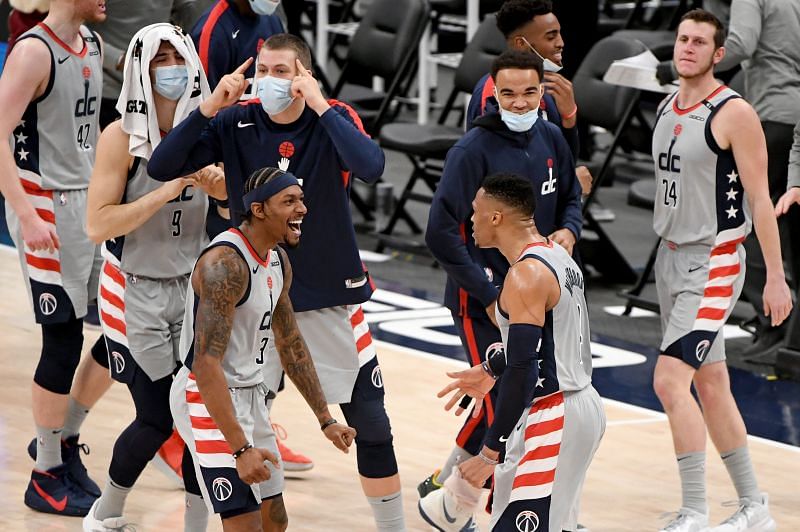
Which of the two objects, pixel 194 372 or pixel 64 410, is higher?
pixel 194 372

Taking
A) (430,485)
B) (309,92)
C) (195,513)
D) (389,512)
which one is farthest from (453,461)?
(309,92)

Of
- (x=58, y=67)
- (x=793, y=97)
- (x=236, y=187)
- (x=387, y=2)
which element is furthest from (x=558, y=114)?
(x=387, y=2)

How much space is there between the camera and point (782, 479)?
6453 millimetres

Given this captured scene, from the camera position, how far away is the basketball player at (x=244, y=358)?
4344mm

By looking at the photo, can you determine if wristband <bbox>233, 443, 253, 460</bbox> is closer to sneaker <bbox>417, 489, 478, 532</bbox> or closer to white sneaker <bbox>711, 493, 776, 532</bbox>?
sneaker <bbox>417, 489, 478, 532</bbox>

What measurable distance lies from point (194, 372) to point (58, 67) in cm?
185

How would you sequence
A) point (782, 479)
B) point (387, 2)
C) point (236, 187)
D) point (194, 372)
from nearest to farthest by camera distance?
point (194, 372) → point (236, 187) → point (782, 479) → point (387, 2)

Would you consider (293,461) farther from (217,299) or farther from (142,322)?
(217,299)

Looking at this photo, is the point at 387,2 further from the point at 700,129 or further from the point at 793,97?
the point at 700,129

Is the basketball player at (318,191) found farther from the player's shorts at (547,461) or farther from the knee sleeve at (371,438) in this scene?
the player's shorts at (547,461)

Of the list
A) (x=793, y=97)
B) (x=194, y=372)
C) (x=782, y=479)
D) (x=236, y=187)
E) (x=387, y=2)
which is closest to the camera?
(x=194, y=372)

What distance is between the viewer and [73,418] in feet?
19.8

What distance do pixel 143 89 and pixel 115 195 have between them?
14.5 inches

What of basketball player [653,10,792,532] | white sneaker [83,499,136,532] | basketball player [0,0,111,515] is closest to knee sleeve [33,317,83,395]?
basketball player [0,0,111,515]
